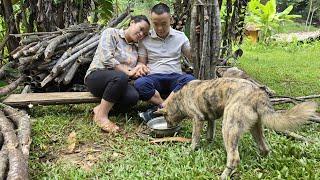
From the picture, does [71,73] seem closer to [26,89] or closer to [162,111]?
[26,89]

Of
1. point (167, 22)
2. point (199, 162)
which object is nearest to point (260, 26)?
point (167, 22)

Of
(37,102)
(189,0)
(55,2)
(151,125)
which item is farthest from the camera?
(55,2)

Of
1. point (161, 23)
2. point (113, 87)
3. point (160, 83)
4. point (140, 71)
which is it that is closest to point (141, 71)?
point (140, 71)

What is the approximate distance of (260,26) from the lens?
14.2 meters

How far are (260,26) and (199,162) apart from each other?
1069 cm

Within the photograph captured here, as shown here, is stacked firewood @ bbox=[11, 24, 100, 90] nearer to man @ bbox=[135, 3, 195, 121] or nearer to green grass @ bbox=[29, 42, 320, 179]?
green grass @ bbox=[29, 42, 320, 179]

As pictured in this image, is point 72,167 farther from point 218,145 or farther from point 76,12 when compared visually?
point 76,12

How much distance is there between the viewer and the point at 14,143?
14.0ft

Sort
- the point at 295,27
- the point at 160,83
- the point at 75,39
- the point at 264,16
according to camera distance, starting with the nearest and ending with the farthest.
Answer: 1. the point at 160,83
2. the point at 75,39
3. the point at 264,16
4. the point at 295,27

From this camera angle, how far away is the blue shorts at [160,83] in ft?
18.1

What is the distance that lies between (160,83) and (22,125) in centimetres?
182

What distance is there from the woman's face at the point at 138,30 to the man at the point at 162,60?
14cm

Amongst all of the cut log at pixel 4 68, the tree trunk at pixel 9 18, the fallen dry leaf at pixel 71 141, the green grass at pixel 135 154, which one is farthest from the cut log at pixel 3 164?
the tree trunk at pixel 9 18

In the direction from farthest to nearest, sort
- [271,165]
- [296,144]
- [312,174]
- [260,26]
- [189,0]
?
[260,26] < [189,0] < [296,144] < [271,165] < [312,174]
